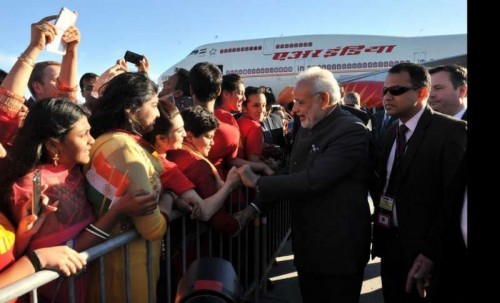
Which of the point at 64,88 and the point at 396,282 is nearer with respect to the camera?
the point at 396,282

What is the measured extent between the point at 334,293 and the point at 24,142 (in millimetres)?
1792

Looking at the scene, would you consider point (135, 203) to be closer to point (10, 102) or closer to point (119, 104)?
point (119, 104)

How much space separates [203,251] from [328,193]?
867 millimetres

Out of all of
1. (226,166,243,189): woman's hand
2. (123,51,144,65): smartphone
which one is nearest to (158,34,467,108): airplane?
(123,51,144,65): smartphone

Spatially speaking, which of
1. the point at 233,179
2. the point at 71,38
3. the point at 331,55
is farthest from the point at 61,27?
the point at 331,55

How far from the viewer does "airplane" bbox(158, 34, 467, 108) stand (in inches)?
847

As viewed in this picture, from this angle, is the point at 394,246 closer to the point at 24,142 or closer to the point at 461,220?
the point at 461,220

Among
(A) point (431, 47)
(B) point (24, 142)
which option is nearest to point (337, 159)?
(B) point (24, 142)

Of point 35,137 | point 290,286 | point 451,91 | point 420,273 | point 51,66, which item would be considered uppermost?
point 51,66

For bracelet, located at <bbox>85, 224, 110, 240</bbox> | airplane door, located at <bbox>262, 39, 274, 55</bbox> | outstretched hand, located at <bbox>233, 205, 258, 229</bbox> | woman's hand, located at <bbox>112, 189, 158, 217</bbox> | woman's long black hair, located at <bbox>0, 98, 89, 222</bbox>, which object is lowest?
outstretched hand, located at <bbox>233, 205, 258, 229</bbox>

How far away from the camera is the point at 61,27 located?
247cm

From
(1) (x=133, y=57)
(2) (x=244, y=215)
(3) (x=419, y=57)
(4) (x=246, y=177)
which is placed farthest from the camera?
(3) (x=419, y=57)

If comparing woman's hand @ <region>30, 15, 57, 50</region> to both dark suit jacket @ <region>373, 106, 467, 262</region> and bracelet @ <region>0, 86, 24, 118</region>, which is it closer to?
bracelet @ <region>0, 86, 24, 118</region>

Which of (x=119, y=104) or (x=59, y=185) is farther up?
(x=119, y=104)
